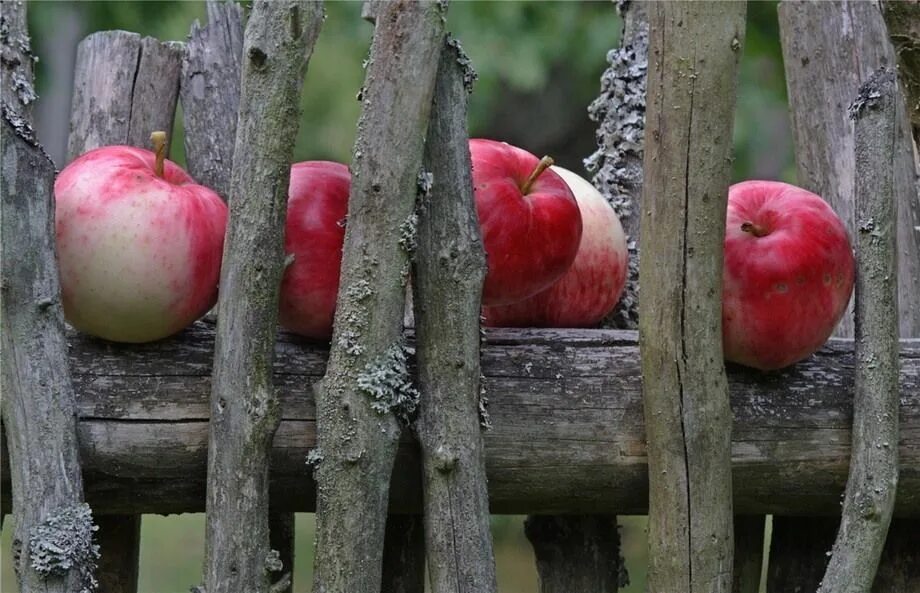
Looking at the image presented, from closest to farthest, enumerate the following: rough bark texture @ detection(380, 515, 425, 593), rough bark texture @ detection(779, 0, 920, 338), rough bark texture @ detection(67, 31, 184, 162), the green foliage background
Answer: rough bark texture @ detection(380, 515, 425, 593)
rough bark texture @ detection(67, 31, 184, 162)
rough bark texture @ detection(779, 0, 920, 338)
the green foliage background

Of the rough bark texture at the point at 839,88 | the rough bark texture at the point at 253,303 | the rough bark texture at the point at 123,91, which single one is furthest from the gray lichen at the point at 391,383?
the rough bark texture at the point at 839,88

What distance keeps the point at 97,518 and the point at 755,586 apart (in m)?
1.03

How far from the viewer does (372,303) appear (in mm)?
1308

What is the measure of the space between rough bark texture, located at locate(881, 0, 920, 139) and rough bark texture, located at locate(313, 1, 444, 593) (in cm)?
60

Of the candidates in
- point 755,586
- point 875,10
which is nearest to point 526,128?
point 875,10

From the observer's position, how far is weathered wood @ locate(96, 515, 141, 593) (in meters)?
1.59

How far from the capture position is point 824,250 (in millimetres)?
1463

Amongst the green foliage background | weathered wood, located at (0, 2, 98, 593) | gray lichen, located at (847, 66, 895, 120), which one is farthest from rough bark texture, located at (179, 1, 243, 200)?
the green foliage background

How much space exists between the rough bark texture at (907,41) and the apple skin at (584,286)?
45cm

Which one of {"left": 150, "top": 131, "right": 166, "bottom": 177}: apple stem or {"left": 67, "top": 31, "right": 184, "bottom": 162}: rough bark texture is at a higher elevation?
{"left": 67, "top": 31, "right": 184, "bottom": 162}: rough bark texture

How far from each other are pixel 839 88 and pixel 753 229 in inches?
24.3

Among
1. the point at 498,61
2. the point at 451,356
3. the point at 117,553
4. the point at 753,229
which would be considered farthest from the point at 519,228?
the point at 498,61

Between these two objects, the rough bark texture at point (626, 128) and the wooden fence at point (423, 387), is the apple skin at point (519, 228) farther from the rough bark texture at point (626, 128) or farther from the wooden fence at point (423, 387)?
the rough bark texture at point (626, 128)

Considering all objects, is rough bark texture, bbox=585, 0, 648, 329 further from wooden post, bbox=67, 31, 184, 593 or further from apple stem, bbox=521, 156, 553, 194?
wooden post, bbox=67, 31, 184, 593
